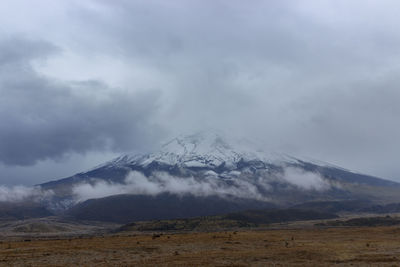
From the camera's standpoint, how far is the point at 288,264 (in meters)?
42.4

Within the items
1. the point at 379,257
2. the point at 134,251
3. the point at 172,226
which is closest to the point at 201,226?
the point at 172,226

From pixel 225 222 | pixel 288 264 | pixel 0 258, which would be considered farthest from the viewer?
pixel 225 222

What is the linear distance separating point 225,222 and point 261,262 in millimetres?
146365

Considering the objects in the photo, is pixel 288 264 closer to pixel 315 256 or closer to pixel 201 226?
pixel 315 256

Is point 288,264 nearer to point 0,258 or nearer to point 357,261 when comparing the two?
point 357,261

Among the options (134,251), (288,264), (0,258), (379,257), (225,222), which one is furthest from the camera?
(225,222)

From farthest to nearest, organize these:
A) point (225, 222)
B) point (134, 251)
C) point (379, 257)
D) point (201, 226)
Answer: point (225, 222), point (201, 226), point (134, 251), point (379, 257)

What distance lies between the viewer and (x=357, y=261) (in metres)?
44.0

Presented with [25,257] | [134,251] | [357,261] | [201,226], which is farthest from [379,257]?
[201,226]

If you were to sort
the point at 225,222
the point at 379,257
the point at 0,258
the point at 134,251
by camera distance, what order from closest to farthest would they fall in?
1. the point at 379,257
2. the point at 0,258
3. the point at 134,251
4. the point at 225,222

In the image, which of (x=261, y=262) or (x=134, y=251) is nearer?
(x=261, y=262)

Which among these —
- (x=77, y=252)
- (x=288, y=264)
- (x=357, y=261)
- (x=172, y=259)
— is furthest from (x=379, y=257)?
(x=77, y=252)

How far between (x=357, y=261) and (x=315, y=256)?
5.64 m

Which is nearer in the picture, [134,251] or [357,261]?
[357,261]
